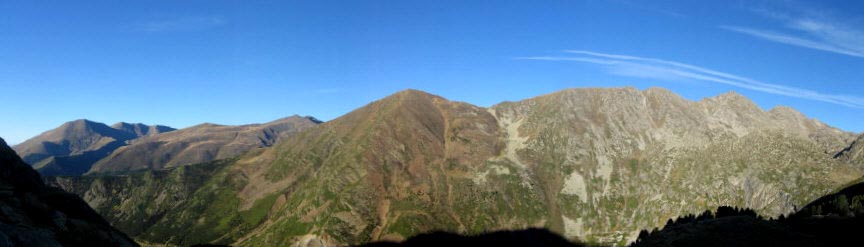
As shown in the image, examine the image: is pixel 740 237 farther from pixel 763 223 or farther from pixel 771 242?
pixel 763 223

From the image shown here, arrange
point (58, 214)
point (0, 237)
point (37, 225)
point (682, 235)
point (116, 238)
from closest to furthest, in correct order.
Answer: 1. point (0, 237)
2. point (37, 225)
3. point (58, 214)
4. point (116, 238)
5. point (682, 235)

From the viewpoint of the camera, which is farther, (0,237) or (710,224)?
(710,224)

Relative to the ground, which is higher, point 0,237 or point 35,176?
point 35,176

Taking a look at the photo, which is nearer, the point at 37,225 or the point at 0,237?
the point at 0,237

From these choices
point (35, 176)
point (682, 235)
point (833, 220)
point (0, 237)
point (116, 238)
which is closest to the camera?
point (0, 237)

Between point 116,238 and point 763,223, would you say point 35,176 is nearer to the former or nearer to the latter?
point 116,238

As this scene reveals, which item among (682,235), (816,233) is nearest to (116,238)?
(682,235)

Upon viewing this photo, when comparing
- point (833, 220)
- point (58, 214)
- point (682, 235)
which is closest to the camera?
point (58, 214)

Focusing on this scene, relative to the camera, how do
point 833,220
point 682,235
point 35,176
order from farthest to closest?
point 35,176 < point 833,220 < point 682,235

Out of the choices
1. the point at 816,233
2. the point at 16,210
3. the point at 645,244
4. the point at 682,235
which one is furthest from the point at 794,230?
the point at 16,210
